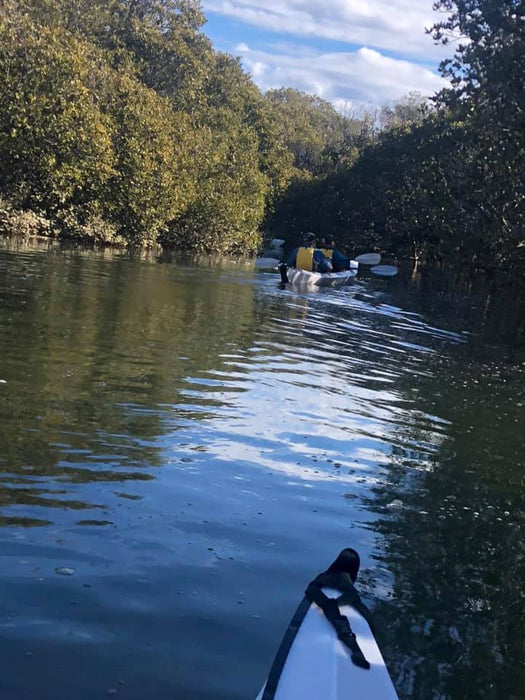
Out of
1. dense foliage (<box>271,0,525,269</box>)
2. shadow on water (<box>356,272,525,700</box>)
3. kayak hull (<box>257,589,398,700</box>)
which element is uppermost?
dense foliage (<box>271,0,525,269</box>)

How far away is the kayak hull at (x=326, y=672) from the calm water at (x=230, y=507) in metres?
0.44

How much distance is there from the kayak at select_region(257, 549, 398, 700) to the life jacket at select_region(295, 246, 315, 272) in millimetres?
19393

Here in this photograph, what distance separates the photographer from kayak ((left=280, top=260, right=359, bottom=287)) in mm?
22078

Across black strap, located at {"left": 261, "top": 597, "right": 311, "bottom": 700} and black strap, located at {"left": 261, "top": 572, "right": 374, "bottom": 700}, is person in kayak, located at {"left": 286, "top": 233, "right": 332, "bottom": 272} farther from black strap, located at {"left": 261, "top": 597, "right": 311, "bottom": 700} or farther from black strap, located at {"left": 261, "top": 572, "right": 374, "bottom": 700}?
black strap, located at {"left": 261, "top": 597, "right": 311, "bottom": 700}

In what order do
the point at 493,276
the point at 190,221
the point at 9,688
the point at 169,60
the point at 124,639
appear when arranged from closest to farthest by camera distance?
the point at 9,688 → the point at 124,639 → the point at 493,276 → the point at 190,221 → the point at 169,60

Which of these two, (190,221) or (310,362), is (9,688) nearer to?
(310,362)

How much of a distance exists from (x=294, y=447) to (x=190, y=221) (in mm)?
35515

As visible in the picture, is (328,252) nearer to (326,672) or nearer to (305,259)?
(305,259)

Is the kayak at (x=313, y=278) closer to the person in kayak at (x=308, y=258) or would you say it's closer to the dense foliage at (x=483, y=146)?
the person in kayak at (x=308, y=258)

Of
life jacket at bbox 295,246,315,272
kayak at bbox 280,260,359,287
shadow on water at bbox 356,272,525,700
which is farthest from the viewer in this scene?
life jacket at bbox 295,246,315,272

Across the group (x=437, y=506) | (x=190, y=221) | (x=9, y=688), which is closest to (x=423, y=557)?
(x=437, y=506)

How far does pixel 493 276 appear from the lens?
92.8ft

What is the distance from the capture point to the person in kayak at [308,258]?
22.5 metres

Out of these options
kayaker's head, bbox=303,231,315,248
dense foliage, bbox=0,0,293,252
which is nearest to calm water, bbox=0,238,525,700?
kayaker's head, bbox=303,231,315,248
